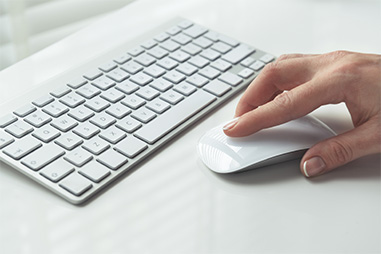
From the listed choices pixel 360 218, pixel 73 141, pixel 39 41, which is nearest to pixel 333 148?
pixel 360 218

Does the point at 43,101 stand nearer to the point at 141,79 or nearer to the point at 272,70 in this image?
the point at 141,79

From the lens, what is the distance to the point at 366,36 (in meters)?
0.99

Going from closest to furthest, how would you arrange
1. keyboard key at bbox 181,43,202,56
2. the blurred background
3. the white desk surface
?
the white desk surface
keyboard key at bbox 181,43,202,56
the blurred background

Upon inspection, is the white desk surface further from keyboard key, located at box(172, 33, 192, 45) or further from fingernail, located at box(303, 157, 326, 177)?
keyboard key, located at box(172, 33, 192, 45)

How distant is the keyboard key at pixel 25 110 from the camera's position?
0.73 m

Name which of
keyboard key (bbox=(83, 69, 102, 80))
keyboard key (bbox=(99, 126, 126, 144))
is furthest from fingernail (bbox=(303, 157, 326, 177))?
keyboard key (bbox=(83, 69, 102, 80))

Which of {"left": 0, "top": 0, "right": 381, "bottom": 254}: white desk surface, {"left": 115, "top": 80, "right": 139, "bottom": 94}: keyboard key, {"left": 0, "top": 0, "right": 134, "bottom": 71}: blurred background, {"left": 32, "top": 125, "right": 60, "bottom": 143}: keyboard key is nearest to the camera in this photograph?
{"left": 0, "top": 0, "right": 381, "bottom": 254}: white desk surface

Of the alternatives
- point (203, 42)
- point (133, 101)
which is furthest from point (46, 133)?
point (203, 42)

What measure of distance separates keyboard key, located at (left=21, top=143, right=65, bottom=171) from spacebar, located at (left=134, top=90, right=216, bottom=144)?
0.33 feet

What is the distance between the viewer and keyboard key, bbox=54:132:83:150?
0.68 meters

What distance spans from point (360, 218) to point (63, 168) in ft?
1.11

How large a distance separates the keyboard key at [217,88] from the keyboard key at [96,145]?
19 centimetres

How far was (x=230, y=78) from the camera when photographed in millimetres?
847

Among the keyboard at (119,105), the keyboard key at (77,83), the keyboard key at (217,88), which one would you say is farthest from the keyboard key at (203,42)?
the keyboard key at (77,83)
